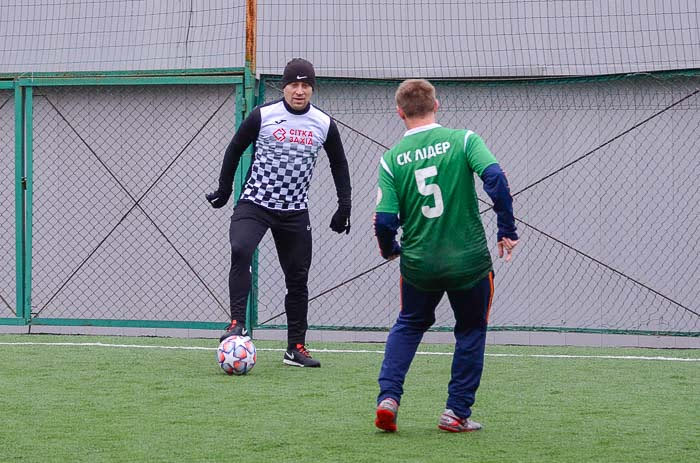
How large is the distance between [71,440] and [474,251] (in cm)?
189

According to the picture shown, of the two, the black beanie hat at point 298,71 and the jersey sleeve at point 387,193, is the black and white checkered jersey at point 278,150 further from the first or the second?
the jersey sleeve at point 387,193

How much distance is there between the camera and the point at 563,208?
10.7 m

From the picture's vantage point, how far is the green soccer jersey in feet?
16.2

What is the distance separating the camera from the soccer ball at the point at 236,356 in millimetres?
6910

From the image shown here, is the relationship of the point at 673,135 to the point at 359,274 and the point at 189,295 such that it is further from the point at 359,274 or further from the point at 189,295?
the point at 189,295

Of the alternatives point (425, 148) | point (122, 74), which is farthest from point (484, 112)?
point (425, 148)

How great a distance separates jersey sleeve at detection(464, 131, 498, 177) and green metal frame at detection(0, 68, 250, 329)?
5074 millimetres

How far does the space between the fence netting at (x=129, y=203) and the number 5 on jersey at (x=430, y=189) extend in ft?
20.8

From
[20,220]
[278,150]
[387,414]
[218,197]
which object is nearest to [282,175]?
[278,150]

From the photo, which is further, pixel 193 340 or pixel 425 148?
pixel 193 340

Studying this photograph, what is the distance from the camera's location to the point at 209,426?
5148 millimetres

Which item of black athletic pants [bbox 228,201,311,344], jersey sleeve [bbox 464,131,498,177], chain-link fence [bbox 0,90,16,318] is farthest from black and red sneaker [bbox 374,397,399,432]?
chain-link fence [bbox 0,90,16,318]

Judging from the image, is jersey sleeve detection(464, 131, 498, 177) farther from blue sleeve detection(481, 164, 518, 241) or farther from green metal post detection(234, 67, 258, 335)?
green metal post detection(234, 67, 258, 335)

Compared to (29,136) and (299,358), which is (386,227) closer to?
(299,358)
